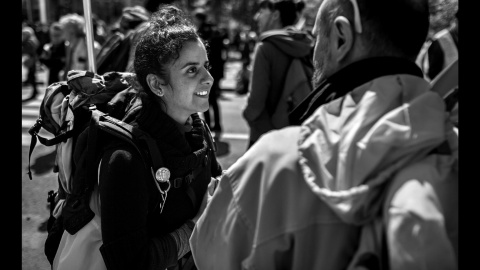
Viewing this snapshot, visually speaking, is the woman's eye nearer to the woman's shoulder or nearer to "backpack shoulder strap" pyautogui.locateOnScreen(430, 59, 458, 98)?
the woman's shoulder

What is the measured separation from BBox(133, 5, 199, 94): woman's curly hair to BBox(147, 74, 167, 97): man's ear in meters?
0.02

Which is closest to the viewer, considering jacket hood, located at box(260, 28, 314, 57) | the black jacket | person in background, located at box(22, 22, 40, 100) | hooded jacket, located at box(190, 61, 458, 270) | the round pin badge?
hooded jacket, located at box(190, 61, 458, 270)

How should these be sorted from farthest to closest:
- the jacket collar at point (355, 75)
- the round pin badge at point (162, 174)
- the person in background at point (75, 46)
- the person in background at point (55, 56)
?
1. the person in background at point (55, 56)
2. the person in background at point (75, 46)
3. the round pin badge at point (162, 174)
4. the jacket collar at point (355, 75)

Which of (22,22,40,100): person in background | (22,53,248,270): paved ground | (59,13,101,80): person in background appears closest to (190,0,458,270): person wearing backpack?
(22,53,248,270): paved ground

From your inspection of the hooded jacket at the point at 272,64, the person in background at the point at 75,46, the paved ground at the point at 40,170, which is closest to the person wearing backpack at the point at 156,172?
the hooded jacket at the point at 272,64

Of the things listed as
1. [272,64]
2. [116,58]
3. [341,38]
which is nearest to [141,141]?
[341,38]

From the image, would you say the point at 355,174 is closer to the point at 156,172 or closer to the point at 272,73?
the point at 156,172

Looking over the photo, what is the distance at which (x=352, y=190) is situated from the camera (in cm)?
113

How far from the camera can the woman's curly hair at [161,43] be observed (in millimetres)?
2113

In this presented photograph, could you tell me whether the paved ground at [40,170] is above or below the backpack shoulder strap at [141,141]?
below

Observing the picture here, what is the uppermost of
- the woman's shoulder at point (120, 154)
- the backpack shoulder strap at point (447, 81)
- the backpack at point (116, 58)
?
the backpack shoulder strap at point (447, 81)

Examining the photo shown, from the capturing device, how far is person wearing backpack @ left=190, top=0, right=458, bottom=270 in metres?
1.13

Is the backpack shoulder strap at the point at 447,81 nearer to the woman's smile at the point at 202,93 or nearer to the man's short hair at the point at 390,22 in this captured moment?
the man's short hair at the point at 390,22

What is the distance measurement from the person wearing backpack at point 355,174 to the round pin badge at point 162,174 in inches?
25.0
